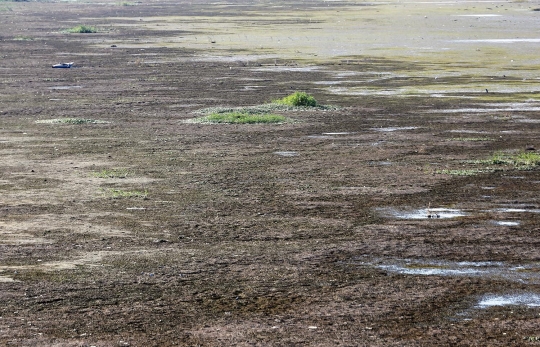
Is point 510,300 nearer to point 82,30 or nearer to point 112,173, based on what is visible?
point 112,173

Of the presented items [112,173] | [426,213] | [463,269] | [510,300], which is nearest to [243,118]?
[112,173]

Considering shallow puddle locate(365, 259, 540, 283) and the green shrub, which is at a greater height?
shallow puddle locate(365, 259, 540, 283)

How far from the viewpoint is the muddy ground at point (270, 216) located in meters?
10.7

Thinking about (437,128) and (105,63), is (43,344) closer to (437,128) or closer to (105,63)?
(437,128)

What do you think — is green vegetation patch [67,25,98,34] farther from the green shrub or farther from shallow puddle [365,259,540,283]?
shallow puddle [365,259,540,283]

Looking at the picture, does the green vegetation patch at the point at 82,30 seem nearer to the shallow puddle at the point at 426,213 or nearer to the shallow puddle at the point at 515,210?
the shallow puddle at the point at 426,213

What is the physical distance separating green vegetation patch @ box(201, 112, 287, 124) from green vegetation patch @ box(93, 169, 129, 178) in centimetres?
748

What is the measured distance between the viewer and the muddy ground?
35.2ft

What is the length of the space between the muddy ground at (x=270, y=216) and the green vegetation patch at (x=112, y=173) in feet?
0.31

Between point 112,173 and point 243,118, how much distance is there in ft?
26.4

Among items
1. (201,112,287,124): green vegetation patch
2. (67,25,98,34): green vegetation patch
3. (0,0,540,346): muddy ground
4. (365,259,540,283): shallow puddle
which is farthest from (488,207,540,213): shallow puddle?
(67,25,98,34): green vegetation patch

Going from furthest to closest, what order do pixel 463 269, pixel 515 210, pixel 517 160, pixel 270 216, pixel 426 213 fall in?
1. pixel 517 160
2. pixel 515 210
3. pixel 426 213
4. pixel 270 216
5. pixel 463 269

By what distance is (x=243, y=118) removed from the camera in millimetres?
27109

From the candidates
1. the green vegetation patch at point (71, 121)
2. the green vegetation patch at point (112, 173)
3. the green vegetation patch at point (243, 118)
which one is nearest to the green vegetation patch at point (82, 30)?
the green vegetation patch at point (71, 121)
